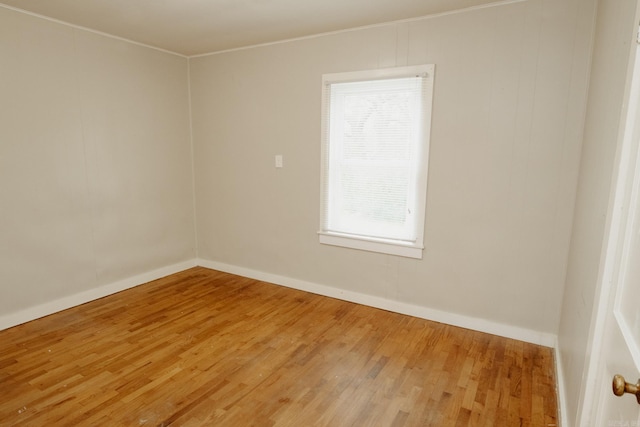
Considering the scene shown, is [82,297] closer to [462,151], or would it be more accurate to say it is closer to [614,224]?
[462,151]

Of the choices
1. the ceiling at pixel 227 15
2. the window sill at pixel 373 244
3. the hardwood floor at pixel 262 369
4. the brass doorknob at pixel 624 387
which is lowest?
the hardwood floor at pixel 262 369

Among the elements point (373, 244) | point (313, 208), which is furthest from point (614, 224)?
point (313, 208)

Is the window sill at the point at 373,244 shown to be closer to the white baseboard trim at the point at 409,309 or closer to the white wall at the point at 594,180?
the white baseboard trim at the point at 409,309

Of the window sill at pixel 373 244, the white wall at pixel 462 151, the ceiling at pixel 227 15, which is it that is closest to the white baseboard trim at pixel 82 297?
the white wall at pixel 462 151

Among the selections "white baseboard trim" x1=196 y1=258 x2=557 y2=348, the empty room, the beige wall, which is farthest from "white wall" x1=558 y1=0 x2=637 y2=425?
the beige wall

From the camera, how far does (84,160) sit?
327 centimetres

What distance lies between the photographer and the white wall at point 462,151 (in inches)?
97.1

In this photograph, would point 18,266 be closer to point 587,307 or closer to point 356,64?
point 356,64

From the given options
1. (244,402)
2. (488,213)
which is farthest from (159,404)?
(488,213)

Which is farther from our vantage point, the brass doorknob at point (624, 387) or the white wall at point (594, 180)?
the white wall at point (594, 180)

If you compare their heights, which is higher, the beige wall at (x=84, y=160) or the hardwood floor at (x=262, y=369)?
the beige wall at (x=84, y=160)

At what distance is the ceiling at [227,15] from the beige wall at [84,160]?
0.32 m

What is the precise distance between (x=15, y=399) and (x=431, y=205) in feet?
9.91

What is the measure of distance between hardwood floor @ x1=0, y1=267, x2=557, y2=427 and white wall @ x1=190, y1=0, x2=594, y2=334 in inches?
15.5
